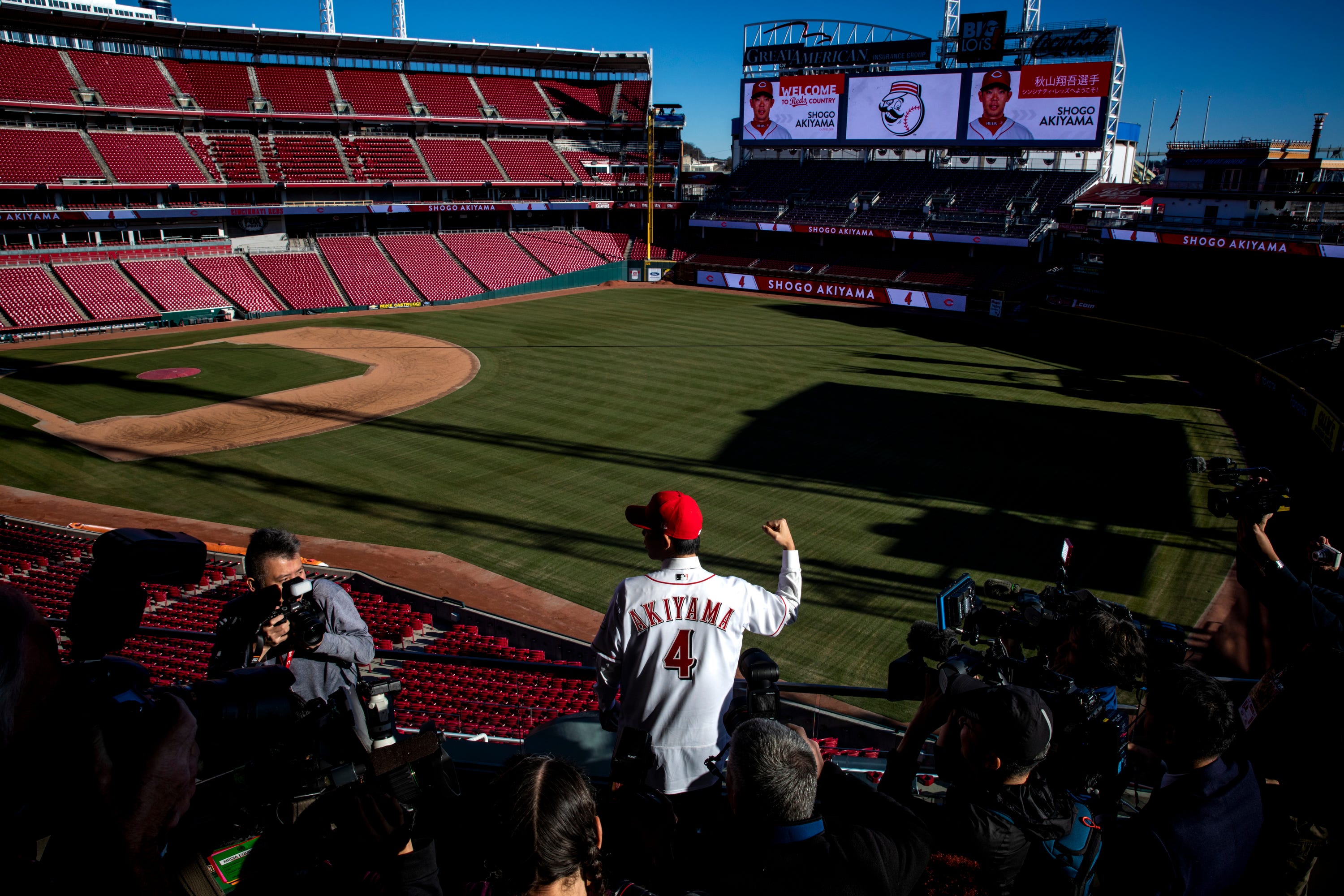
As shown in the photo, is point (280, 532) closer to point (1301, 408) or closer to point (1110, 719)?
point (1110, 719)

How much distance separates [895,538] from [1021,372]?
17433 mm

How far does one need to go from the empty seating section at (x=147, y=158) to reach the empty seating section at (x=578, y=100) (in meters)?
25.1

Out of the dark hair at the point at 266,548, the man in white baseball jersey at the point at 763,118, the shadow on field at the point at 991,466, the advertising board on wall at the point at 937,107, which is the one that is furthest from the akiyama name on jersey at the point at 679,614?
the man in white baseball jersey at the point at 763,118

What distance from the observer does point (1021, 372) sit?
3095cm

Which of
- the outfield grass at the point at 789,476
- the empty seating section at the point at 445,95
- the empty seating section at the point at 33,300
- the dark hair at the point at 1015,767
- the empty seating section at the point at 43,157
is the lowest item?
the outfield grass at the point at 789,476

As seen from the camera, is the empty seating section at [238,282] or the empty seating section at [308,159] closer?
the empty seating section at [238,282]

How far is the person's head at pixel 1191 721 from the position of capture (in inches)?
126

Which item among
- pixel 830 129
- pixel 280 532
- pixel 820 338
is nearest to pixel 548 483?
pixel 280 532

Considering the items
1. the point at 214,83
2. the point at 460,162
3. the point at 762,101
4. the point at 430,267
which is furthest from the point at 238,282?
the point at 762,101

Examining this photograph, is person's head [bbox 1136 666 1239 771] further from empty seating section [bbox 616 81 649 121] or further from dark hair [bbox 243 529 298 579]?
empty seating section [bbox 616 81 649 121]

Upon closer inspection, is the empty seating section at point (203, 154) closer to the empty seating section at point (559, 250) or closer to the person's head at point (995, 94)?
the empty seating section at point (559, 250)

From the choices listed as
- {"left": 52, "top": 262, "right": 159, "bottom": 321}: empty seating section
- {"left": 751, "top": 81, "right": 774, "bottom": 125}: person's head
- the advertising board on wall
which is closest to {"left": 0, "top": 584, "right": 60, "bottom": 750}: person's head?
{"left": 52, "top": 262, "right": 159, "bottom": 321}: empty seating section

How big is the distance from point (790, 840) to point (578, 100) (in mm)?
64376

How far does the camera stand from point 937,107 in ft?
160
